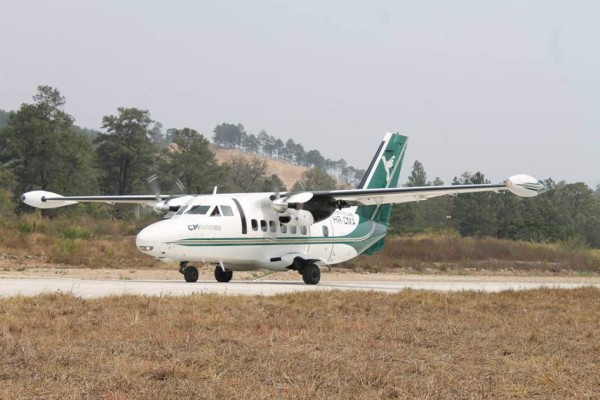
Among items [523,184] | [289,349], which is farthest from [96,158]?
[289,349]

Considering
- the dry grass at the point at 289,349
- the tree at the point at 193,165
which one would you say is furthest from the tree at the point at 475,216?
the dry grass at the point at 289,349

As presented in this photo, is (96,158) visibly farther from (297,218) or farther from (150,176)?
(297,218)

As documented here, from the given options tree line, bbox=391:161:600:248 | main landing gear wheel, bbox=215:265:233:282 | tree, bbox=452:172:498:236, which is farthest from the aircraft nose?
tree, bbox=452:172:498:236

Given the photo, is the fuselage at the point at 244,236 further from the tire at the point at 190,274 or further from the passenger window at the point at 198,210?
the tire at the point at 190,274

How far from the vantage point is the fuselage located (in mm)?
22922

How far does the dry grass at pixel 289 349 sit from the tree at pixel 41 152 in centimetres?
5681

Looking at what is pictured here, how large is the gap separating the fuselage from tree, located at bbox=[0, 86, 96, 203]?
4537 cm

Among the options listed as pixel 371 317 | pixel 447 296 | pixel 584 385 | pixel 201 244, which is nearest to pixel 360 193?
pixel 201 244

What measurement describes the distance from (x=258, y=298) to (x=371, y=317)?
3.26m

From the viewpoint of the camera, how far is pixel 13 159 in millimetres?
69688

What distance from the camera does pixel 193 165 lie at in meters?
86.6

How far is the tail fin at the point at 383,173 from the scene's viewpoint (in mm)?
31016

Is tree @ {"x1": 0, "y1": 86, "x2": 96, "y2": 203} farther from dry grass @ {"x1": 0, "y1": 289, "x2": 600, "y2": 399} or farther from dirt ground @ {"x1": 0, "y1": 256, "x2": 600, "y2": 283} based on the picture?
dry grass @ {"x1": 0, "y1": 289, "x2": 600, "y2": 399}

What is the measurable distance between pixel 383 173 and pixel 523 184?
352 inches
